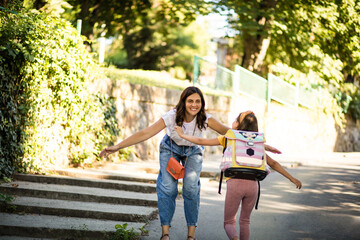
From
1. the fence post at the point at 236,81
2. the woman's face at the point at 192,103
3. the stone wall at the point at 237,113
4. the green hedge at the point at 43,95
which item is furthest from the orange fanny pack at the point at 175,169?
the fence post at the point at 236,81

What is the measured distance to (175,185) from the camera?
4723 millimetres

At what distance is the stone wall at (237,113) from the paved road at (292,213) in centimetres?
296

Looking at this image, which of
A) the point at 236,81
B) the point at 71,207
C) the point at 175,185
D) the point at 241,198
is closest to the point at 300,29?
the point at 236,81

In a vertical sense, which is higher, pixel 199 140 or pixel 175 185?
pixel 199 140

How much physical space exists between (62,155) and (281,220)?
178 inches

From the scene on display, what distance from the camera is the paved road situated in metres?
5.38

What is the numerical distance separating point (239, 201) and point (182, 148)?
34.5 inches

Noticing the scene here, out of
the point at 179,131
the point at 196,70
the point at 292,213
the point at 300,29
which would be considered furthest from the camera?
the point at 300,29

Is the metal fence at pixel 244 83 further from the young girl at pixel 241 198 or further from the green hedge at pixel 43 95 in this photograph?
the young girl at pixel 241 198

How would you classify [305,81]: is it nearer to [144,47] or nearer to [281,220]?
[144,47]

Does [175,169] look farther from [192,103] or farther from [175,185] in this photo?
[192,103]

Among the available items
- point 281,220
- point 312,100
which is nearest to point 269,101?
point 312,100

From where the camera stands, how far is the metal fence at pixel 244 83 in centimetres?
1513

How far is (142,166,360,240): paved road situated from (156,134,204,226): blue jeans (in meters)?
0.48
